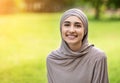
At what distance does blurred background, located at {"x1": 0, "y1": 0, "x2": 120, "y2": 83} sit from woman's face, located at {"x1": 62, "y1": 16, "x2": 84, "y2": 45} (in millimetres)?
3954

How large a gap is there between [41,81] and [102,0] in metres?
20.4

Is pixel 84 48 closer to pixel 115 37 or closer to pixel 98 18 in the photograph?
pixel 115 37

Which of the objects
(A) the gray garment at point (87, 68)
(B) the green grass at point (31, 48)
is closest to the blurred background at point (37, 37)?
(B) the green grass at point (31, 48)

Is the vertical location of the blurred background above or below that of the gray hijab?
below

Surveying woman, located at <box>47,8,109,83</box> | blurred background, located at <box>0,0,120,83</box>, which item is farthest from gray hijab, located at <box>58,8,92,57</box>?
blurred background, located at <box>0,0,120,83</box>

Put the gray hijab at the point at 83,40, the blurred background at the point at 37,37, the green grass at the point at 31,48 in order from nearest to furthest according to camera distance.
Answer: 1. the gray hijab at the point at 83,40
2. the green grass at the point at 31,48
3. the blurred background at the point at 37,37

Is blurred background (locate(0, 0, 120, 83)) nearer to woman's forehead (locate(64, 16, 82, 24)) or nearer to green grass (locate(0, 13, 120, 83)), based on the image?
green grass (locate(0, 13, 120, 83))

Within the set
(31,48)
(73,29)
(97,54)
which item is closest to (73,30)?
(73,29)

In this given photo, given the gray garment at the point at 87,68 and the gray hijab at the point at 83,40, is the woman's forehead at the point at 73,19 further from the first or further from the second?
the gray garment at the point at 87,68

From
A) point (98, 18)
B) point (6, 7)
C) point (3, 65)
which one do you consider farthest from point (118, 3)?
point (3, 65)

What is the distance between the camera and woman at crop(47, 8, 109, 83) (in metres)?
3.94

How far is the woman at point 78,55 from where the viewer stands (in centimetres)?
394

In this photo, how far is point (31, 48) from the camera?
550 inches

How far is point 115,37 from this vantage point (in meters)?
15.9
